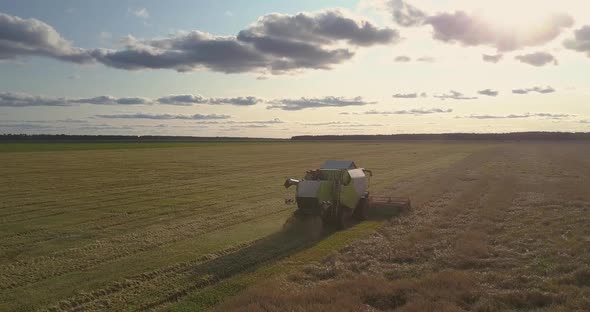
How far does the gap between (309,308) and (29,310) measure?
17.0 feet

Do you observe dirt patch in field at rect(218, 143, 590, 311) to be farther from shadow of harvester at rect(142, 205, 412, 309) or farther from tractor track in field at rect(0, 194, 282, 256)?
tractor track in field at rect(0, 194, 282, 256)

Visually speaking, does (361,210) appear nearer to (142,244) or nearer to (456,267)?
(456,267)

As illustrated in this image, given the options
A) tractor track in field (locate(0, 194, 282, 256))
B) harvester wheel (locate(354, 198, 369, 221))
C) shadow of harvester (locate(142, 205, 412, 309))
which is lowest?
shadow of harvester (locate(142, 205, 412, 309))

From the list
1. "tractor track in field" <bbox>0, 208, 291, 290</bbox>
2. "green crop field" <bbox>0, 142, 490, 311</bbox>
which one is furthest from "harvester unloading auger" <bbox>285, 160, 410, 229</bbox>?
"tractor track in field" <bbox>0, 208, 291, 290</bbox>

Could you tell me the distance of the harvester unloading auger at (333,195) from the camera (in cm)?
1708

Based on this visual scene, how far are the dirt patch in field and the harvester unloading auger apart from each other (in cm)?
146

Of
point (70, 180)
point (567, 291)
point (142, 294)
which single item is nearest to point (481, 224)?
point (567, 291)

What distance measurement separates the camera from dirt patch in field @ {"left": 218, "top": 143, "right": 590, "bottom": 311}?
32.1 ft

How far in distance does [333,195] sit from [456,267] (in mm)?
6085

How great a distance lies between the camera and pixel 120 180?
33.5m

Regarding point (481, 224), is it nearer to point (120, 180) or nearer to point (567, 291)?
point (567, 291)

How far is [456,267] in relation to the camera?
40.2 ft

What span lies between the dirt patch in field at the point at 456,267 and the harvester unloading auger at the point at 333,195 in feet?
4.78

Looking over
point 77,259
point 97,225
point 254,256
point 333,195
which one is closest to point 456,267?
point 254,256
